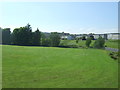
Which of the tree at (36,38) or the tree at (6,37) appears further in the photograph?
the tree at (36,38)

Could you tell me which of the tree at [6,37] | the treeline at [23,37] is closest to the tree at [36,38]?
the treeline at [23,37]

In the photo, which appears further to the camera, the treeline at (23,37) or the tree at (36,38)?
the tree at (36,38)

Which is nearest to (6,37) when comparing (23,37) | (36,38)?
(23,37)

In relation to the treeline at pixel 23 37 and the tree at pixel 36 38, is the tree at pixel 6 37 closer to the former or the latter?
the treeline at pixel 23 37

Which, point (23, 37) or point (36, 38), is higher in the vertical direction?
point (23, 37)

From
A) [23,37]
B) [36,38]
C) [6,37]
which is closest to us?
[23,37]

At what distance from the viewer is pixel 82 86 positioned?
10.0m

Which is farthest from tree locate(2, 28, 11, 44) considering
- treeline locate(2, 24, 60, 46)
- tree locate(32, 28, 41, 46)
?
tree locate(32, 28, 41, 46)

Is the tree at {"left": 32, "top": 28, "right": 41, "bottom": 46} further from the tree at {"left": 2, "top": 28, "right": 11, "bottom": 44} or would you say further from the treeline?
the tree at {"left": 2, "top": 28, "right": 11, "bottom": 44}

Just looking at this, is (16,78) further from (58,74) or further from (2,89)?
(58,74)

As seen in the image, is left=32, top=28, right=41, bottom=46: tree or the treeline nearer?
the treeline

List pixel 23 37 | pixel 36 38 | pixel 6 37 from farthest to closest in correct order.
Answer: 1. pixel 36 38
2. pixel 6 37
3. pixel 23 37

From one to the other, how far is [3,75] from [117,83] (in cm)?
760

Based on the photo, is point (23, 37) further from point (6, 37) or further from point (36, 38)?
point (6, 37)
